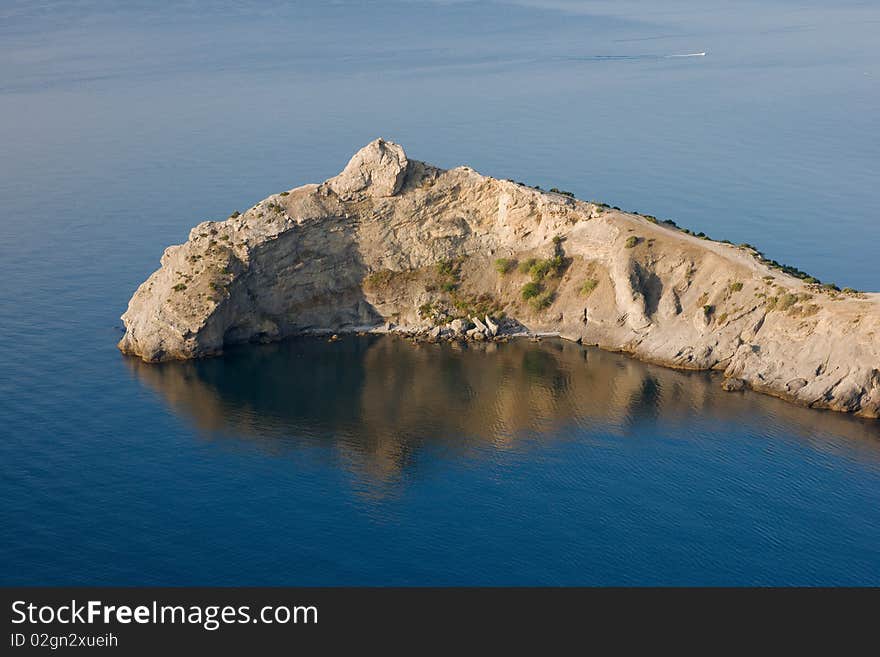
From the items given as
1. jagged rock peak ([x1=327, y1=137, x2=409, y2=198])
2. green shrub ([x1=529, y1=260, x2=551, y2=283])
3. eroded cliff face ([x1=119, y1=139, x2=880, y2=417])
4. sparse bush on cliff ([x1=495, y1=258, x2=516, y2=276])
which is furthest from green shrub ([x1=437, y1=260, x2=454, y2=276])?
jagged rock peak ([x1=327, y1=137, x2=409, y2=198])

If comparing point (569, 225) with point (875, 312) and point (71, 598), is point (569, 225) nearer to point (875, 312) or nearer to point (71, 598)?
point (875, 312)

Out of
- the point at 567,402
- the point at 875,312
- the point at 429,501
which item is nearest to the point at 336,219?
the point at 567,402

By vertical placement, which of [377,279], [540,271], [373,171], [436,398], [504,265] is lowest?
[436,398]

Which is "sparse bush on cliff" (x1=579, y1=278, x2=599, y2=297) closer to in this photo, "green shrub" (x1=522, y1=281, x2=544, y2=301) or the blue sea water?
"green shrub" (x1=522, y1=281, x2=544, y2=301)

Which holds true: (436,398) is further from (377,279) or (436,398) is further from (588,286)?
(588,286)

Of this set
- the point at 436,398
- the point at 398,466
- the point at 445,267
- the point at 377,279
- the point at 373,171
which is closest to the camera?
the point at 398,466

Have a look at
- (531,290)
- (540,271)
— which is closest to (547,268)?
(540,271)
